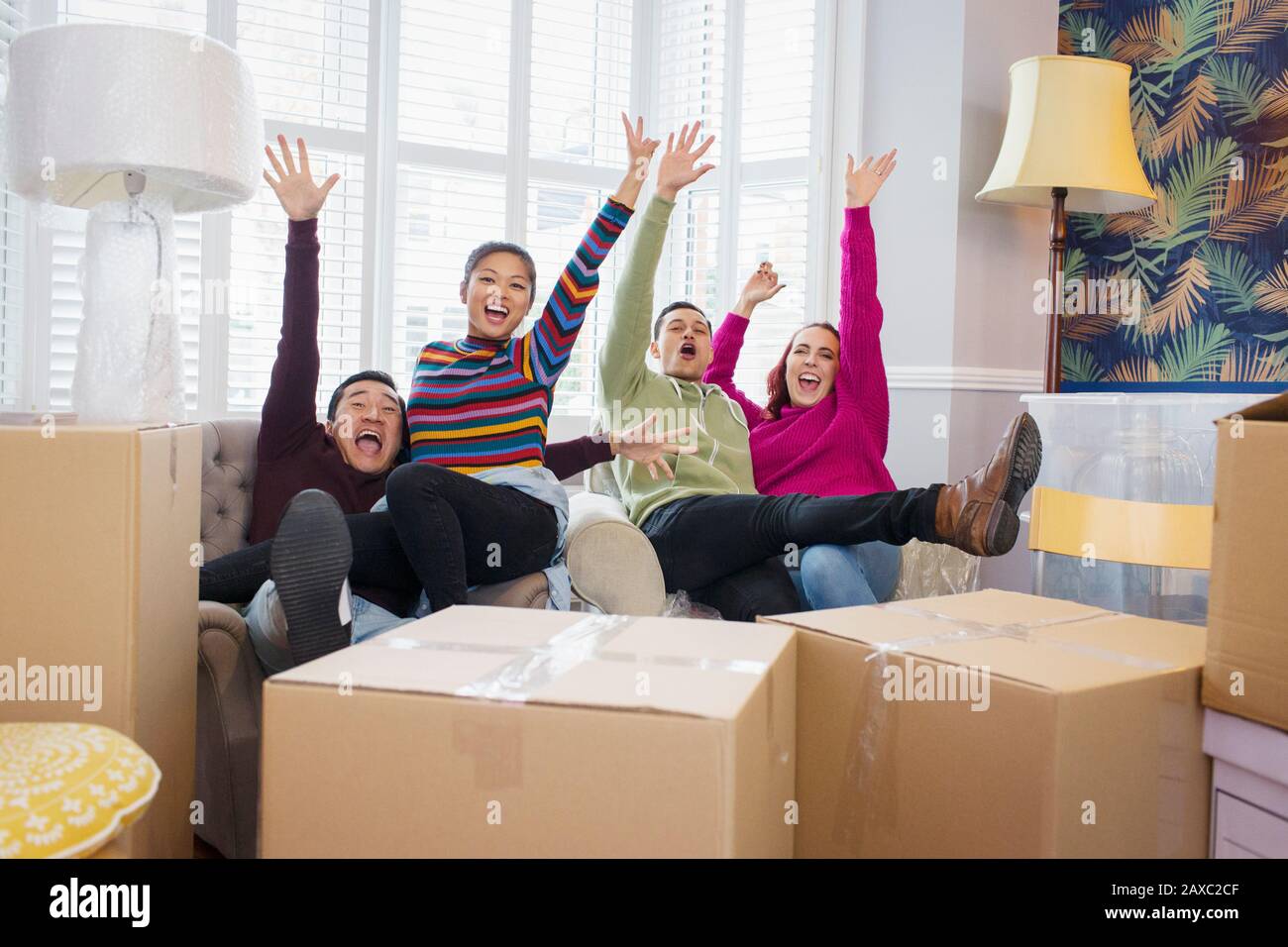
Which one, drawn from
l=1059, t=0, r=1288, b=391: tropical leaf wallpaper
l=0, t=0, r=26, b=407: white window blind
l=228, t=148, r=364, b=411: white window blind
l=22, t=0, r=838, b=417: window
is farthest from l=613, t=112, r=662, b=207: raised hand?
l=1059, t=0, r=1288, b=391: tropical leaf wallpaper

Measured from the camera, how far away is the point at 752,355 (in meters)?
3.34

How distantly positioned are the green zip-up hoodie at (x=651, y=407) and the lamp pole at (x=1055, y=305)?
99cm

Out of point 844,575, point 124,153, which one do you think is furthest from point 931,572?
point 124,153

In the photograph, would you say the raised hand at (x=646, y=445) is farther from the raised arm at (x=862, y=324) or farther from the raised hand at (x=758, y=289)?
the raised hand at (x=758, y=289)

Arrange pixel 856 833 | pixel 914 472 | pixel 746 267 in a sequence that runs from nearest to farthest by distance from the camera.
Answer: pixel 856 833
pixel 914 472
pixel 746 267

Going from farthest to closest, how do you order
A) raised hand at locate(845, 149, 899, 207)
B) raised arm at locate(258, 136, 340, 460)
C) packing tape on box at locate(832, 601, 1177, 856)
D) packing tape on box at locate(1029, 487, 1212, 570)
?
raised hand at locate(845, 149, 899, 207), raised arm at locate(258, 136, 340, 460), packing tape on box at locate(1029, 487, 1212, 570), packing tape on box at locate(832, 601, 1177, 856)

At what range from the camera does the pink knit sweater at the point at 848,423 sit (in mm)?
2430

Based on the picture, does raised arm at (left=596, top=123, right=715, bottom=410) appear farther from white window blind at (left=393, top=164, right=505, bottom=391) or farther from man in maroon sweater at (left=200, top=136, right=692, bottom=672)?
white window blind at (left=393, top=164, right=505, bottom=391)

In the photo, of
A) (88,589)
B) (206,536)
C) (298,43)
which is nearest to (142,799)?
(88,589)

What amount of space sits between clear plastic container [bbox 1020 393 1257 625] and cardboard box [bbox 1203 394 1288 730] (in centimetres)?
139

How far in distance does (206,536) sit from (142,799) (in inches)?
47.2

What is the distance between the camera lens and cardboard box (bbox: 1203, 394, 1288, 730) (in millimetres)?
979

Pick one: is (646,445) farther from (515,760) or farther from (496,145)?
(496,145)

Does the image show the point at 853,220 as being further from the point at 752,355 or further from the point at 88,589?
the point at 88,589
